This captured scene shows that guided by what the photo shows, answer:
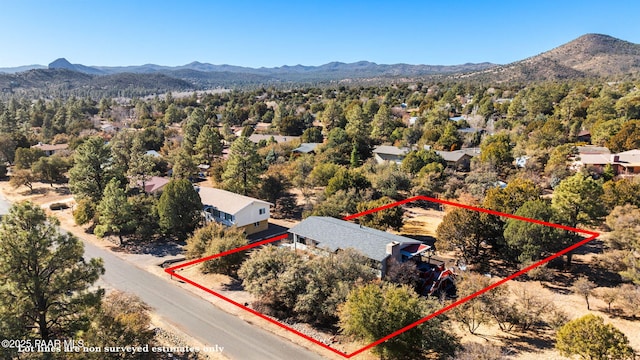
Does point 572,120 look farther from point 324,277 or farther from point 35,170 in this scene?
point 35,170

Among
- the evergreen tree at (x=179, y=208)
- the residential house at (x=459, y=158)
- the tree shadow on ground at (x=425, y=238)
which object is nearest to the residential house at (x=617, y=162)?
the residential house at (x=459, y=158)

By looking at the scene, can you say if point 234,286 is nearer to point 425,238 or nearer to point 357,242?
point 357,242

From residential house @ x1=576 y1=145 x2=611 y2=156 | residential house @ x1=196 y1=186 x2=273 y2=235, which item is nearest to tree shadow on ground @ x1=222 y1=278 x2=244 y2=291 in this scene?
residential house @ x1=196 y1=186 x2=273 y2=235

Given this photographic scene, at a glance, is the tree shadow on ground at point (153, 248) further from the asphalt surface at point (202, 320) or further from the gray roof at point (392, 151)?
the gray roof at point (392, 151)

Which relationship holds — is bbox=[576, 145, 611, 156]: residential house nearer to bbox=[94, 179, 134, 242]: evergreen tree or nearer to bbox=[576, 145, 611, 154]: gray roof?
bbox=[576, 145, 611, 154]: gray roof

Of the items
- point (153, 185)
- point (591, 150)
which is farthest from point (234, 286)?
point (591, 150)

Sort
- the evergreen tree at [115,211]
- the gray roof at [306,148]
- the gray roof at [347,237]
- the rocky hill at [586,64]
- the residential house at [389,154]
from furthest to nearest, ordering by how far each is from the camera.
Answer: the rocky hill at [586,64] < the gray roof at [306,148] < the residential house at [389,154] < the evergreen tree at [115,211] < the gray roof at [347,237]

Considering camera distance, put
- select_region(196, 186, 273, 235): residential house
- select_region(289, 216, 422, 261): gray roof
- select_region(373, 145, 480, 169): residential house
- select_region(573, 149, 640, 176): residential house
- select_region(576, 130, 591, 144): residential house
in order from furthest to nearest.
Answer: select_region(576, 130, 591, 144): residential house
select_region(373, 145, 480, 169): residential house
select_region(573, 149, 640, 176): residential house
select_region(196, 186, 273, 235): residential house
select_region(289, 216, 422, 261): gray roof
